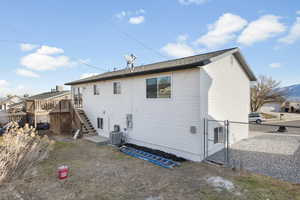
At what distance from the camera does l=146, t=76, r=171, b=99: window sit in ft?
23.5

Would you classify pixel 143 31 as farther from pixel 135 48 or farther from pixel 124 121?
pixel 124 121

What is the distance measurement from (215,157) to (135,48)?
11230 mm

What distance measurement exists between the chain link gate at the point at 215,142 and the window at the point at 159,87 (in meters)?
2.22

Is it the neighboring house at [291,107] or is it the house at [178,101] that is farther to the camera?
the neighboring house at [291,107]

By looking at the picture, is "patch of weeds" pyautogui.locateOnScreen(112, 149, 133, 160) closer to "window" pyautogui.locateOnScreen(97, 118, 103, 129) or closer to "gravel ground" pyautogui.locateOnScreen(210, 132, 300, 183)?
"window" pyautogui.locateOnScreen(97, 118, 103, 129)

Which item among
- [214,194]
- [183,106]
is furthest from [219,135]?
[214,194]

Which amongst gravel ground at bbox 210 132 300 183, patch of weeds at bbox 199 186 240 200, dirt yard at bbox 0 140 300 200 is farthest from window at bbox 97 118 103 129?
patch of weeds at bbox 199 186 240 200

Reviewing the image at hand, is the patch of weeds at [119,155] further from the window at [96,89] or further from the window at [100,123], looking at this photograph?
the window at [96,89]

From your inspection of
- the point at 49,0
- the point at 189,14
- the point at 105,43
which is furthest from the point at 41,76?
the point at 189,14

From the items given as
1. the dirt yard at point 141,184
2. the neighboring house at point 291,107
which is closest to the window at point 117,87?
the dirt yard at point 141,184

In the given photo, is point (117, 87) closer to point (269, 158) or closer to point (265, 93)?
point (269, 158)

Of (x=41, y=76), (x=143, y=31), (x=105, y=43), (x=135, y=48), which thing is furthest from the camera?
(x=41, y=76)

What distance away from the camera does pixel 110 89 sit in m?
10.2

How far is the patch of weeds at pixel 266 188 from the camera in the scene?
3846mm
